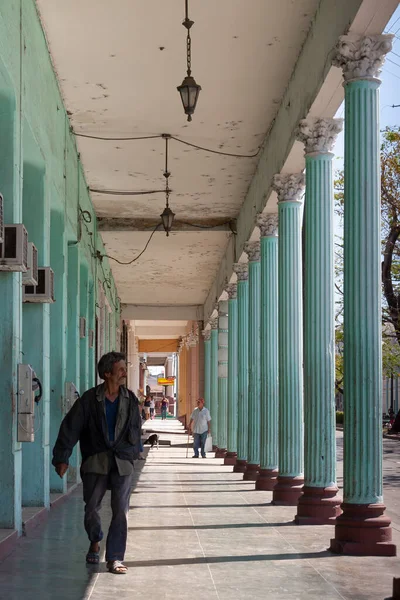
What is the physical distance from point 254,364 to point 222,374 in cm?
977

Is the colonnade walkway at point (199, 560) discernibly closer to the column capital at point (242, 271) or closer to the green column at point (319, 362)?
the green column at point (319, 362)

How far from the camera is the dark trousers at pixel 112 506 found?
25.3 feet

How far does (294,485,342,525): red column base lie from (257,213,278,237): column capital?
636 centimetres

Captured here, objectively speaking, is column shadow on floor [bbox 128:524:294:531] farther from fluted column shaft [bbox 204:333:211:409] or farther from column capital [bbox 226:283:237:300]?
fluted column shaft [bbox 204:333:211:409]

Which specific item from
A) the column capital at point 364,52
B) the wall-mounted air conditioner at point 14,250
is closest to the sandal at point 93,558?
the wall-mounted air conditioner at point 14,250

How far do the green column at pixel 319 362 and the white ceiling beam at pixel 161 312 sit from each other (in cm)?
2689

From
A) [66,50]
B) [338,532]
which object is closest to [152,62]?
[66,50]

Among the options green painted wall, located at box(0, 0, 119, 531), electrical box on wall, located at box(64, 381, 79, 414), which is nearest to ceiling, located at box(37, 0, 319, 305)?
green painted wall, located at box(0, 0, 119, 531)

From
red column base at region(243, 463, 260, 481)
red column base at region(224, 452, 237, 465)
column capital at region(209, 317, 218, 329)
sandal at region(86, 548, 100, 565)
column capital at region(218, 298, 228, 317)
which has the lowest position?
red column base at region(224, 452, 237, 465)

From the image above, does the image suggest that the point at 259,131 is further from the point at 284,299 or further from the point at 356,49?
the point at 356,49

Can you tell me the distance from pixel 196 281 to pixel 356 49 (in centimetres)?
2318

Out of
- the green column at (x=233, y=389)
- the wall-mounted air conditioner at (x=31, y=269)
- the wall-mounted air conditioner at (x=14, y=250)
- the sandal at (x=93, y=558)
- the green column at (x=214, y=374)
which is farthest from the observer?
the green column at (x=214, y=374)

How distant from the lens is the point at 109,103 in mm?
14625

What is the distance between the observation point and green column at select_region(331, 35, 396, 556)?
30.1ft
